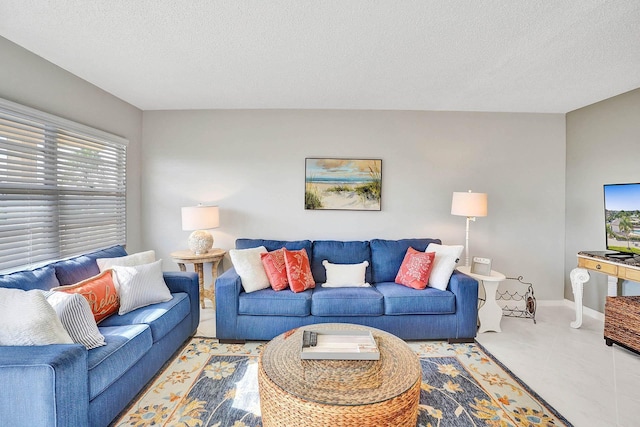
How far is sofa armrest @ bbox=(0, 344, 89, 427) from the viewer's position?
127 centimetres

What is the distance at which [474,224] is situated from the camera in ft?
12.3

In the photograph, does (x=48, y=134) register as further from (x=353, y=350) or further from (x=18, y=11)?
(x=353, y=350)

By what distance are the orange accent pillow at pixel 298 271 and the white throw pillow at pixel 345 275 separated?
0.20 meters

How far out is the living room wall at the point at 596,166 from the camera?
304 centimetres

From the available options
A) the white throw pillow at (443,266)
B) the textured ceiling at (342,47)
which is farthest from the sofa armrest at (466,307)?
the textured ceiling at (342,47)

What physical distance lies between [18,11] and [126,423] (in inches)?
105

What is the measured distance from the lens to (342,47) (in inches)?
87.8

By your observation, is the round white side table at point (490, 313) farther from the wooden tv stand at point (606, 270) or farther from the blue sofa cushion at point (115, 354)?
the blue sofa cushion at point (115, 354)

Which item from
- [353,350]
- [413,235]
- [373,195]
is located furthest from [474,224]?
[353,350]

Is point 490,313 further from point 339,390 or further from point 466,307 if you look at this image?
point 339,390

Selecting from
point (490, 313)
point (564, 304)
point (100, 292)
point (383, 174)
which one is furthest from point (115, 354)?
point (564, 304)

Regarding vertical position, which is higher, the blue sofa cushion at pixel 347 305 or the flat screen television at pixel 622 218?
the flat screen television at pixel 622 218

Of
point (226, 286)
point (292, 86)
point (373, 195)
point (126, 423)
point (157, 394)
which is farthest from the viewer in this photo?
point (373, 195)

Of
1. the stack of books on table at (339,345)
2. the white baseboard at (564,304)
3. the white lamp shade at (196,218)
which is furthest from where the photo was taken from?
the white baseboard at (564,304)
